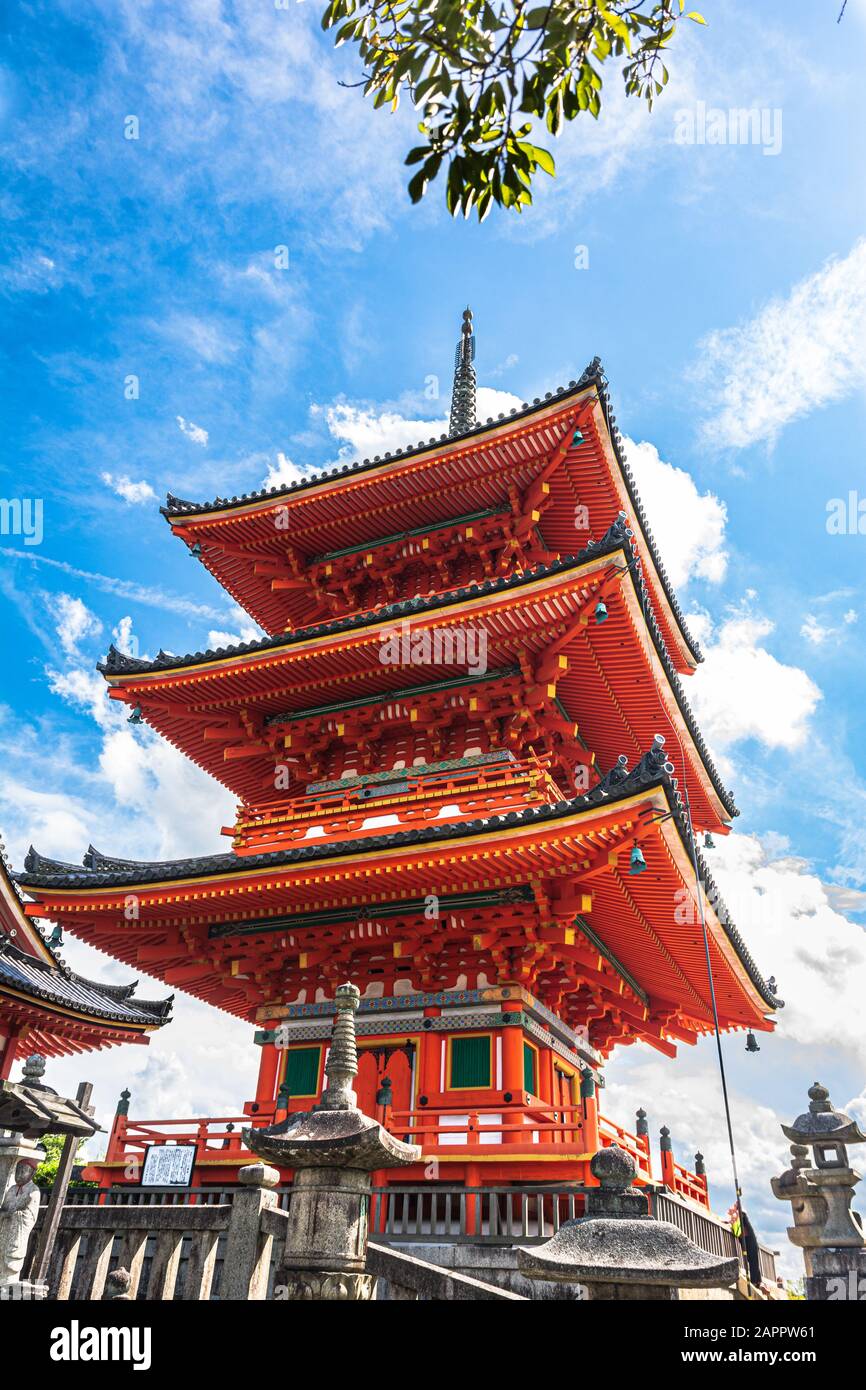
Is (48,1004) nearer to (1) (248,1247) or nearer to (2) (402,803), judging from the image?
(2) (402,803)

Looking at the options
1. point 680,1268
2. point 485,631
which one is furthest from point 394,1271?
point 485,631

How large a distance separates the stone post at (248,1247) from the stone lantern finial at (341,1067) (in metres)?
1.28

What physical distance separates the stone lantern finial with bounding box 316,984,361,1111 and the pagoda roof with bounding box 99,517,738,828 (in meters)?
8.63

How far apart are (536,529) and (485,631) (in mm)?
4607

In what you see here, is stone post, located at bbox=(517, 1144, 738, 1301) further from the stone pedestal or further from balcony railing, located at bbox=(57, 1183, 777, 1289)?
the stone pedestal

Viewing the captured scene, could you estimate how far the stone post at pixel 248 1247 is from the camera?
23.9 feet

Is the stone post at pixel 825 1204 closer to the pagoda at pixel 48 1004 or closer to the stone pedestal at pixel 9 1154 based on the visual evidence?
the stone pedestal at pixel 9 1154

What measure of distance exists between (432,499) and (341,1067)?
43.7 ft

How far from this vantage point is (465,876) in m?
13.1

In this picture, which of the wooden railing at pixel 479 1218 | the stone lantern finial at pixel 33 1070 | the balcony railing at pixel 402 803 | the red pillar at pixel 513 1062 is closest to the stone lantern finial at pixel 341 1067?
the wooden railing at pixel 479 1218

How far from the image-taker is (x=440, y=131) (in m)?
4.49

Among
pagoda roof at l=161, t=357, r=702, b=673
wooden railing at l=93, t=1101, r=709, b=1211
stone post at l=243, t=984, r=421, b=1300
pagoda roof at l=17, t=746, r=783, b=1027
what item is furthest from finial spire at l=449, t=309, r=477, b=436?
stone post at l=243, t=984, r=421, b=1300

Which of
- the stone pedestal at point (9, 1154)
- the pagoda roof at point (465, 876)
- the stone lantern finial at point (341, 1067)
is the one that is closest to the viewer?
the stone lantern finial at point (341, 1067)
